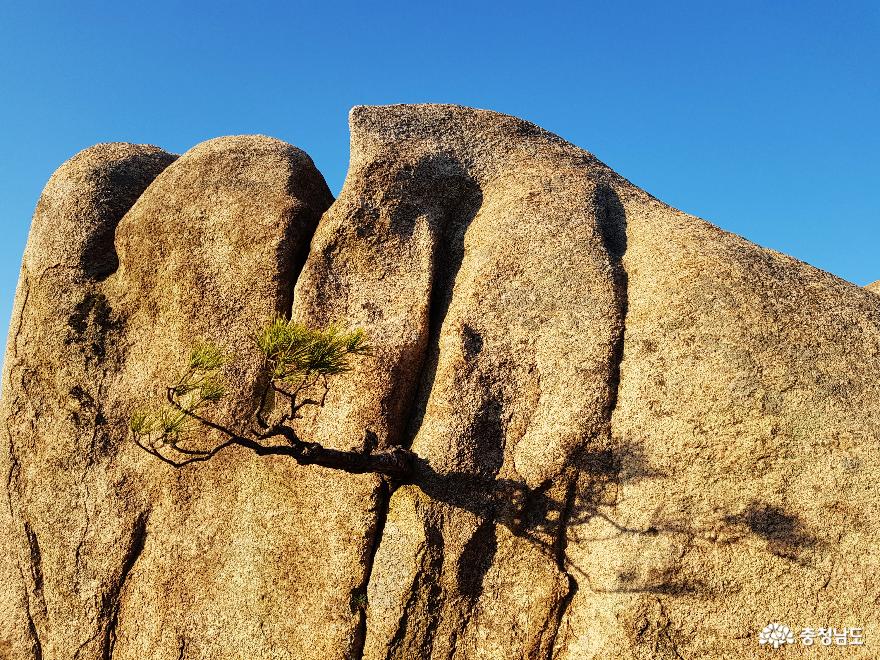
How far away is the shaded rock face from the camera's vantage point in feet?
22.0

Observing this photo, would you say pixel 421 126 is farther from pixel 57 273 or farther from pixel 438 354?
pixel 57 273

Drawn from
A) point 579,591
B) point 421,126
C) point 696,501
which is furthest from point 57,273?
point 696,501

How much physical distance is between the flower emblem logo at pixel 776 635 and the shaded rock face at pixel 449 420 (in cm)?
7

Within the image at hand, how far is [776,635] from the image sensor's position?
6.27 m

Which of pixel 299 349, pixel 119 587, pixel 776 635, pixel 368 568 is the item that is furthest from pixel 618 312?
pixel 119 587

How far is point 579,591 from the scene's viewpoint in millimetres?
6879

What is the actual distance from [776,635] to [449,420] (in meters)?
3.71

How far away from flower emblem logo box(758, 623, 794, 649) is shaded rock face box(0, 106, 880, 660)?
0.22 ft

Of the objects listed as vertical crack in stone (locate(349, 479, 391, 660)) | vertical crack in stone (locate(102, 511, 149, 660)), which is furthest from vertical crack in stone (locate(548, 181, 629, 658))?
vertical crack in stone (locate(102, 511, 149, 660))

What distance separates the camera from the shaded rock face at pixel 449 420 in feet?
22.0

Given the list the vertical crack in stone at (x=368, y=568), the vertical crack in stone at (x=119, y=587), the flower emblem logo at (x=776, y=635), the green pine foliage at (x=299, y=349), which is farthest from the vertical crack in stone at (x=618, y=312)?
the vertical crack in stone at (x=119, y=587)

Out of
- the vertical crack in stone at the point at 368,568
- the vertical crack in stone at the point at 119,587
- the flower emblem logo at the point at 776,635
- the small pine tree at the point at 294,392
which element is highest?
the small pine tree at the point at 294,392

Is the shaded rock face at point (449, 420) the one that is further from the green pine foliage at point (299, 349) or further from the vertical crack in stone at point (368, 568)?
the green pine foliage at point (299, 349)

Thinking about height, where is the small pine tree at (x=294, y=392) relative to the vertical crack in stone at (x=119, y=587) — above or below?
above
